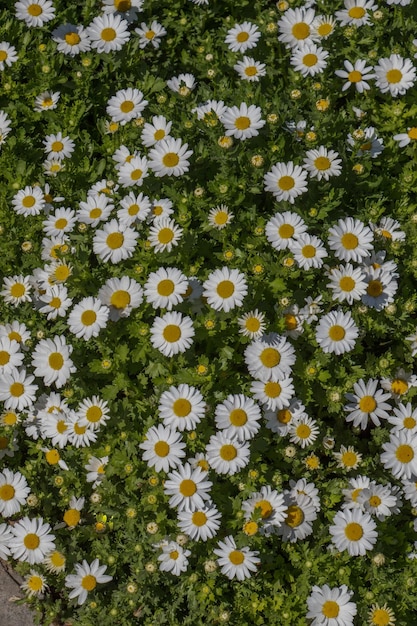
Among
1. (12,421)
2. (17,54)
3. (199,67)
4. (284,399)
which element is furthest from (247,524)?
(17,54)

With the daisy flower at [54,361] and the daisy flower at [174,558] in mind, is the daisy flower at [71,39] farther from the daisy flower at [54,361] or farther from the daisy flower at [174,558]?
the daisy flower at [174,558]

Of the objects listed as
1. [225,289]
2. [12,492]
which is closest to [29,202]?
[225,289]

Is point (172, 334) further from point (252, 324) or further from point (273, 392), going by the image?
point (273, 392)

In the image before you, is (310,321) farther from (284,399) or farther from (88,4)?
(88,4)

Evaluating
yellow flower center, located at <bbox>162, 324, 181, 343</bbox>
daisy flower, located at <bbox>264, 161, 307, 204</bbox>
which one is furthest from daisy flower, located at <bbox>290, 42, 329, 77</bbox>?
yellow flower center, located at <bbox>162, 324, 181, 343</bbox>

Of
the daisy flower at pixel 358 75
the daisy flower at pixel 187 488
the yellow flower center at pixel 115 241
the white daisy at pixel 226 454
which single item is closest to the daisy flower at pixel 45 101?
the yellow flower center at pixel 115 241

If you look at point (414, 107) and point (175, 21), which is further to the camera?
point (175, 21)
